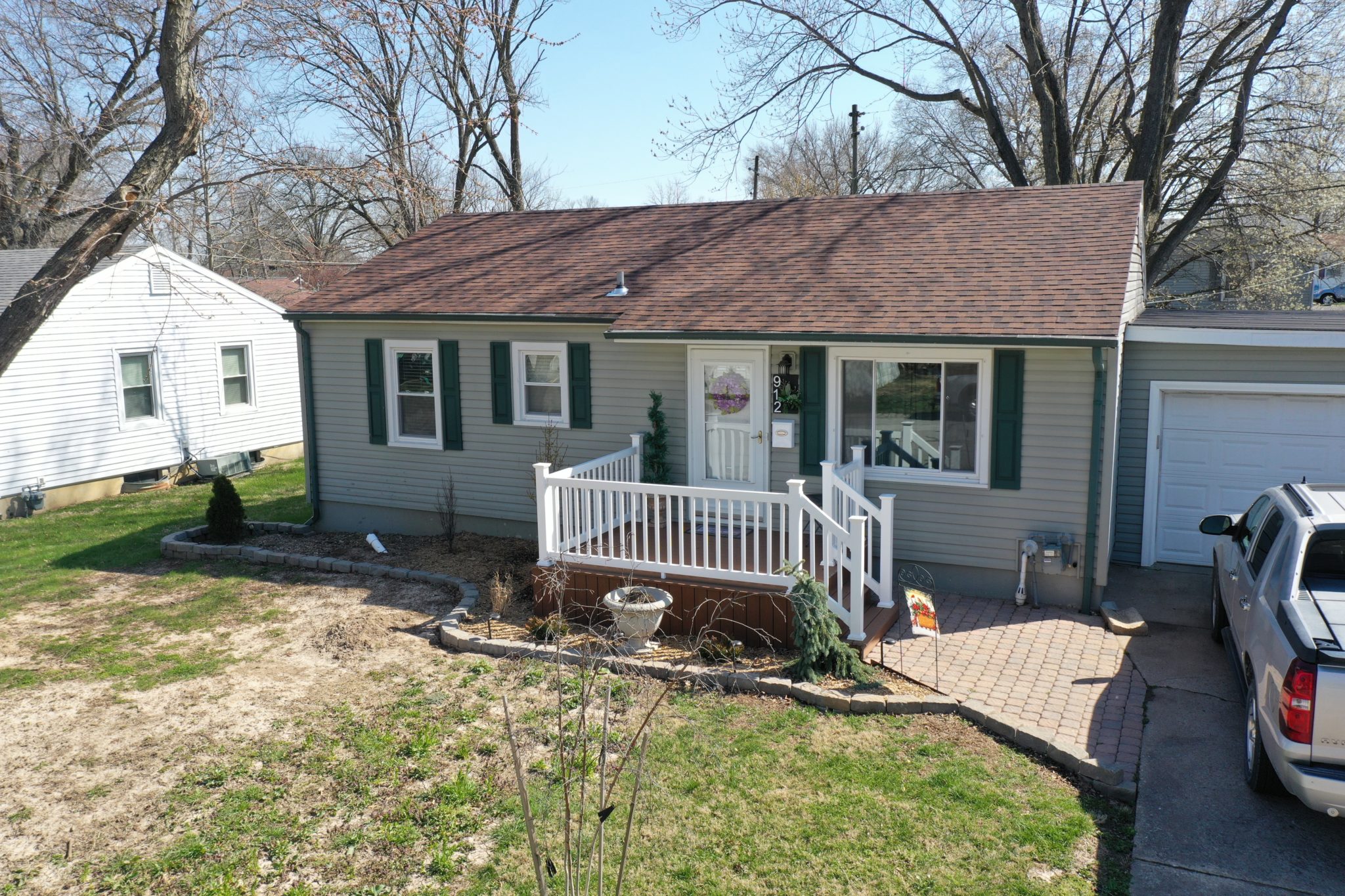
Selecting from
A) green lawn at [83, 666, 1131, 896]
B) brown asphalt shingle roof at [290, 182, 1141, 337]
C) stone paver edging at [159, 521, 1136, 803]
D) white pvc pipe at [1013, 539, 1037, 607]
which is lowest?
green lawn at [83, 666, 1131, 896]

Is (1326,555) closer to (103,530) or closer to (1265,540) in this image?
(1265,540)

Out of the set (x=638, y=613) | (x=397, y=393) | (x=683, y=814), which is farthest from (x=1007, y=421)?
(x=397, y=393)

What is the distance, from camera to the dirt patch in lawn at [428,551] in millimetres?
11469

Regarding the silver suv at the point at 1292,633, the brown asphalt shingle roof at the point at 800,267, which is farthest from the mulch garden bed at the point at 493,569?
the brown asphalt shingle roof at the point at 800,267

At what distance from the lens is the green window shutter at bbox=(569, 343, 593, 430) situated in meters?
11.9

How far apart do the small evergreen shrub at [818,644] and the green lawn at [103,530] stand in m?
8.72

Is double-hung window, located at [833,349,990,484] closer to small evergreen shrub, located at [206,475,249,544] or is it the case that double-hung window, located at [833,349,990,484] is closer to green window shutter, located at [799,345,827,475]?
green window shutter, located at [799,345,827,475]

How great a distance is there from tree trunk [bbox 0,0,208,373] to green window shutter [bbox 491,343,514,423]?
4140 mm

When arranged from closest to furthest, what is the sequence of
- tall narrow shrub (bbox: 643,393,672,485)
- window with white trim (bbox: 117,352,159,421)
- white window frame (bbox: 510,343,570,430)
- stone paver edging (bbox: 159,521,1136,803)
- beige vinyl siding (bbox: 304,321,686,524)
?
stone paver edging (bbox: 159,521,1136,803)
tall narrow shrub (bbox: 643,393,672,485)
beige vinyl siding (bbox: 304,321,686,524)
white window frame (bbox: 510,343,570,430)
window with white trim (bbox: 117,352,159,421)

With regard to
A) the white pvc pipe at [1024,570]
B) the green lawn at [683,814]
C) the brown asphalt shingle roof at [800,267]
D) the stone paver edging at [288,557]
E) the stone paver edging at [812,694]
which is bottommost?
the green lawn at [683,814]

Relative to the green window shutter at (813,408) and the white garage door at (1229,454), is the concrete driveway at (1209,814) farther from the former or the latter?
the green window shutter at (813,408)

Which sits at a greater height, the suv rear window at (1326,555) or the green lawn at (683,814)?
the suv rear window at (1326,555)

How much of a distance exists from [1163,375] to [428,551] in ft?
29.6

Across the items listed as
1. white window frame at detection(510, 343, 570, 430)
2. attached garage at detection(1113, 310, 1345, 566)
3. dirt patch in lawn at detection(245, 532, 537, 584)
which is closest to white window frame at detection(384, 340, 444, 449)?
white window frame at detection(510, 343, 570, 430)
